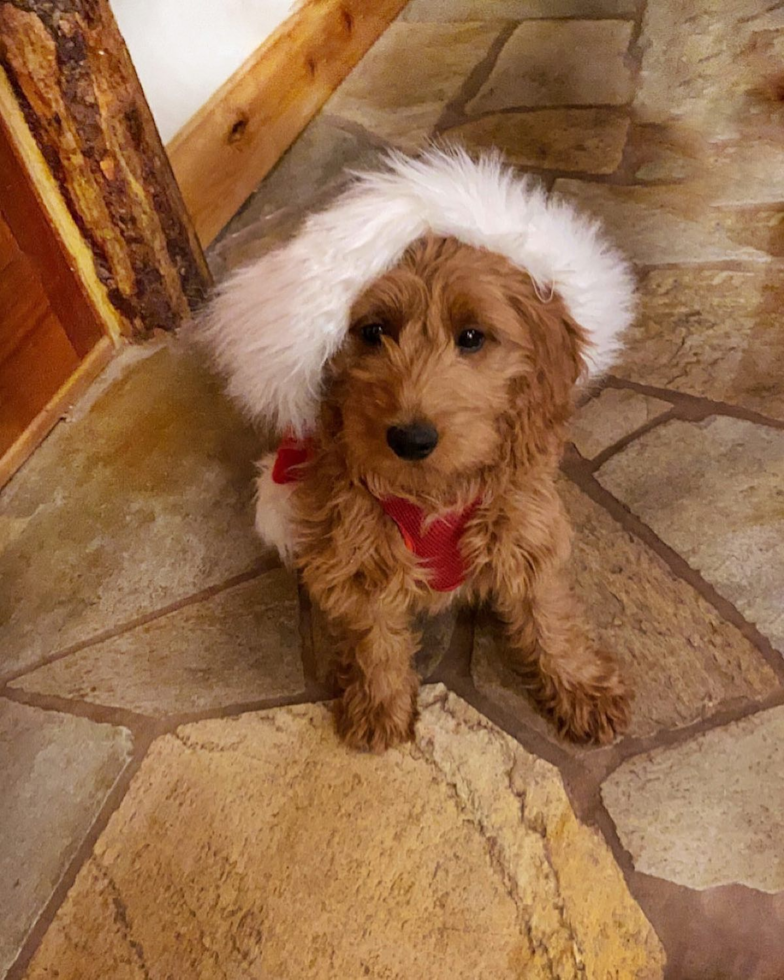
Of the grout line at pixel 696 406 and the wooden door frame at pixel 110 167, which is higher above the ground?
the wooden door frame at pixel 110 167

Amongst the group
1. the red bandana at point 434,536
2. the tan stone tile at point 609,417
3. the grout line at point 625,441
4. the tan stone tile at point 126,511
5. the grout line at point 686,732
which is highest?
the red bandana at point 434,536

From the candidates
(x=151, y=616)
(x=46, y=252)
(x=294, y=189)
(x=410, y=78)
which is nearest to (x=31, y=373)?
(x=46, y=252)

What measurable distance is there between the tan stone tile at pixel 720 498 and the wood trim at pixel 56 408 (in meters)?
1.42

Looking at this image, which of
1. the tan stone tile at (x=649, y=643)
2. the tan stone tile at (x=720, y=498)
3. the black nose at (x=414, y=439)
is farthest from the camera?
the tan stone tile at (x=720, y=498)

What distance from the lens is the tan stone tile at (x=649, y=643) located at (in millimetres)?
1442

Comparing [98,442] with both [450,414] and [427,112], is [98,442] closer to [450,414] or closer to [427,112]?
[450,414]

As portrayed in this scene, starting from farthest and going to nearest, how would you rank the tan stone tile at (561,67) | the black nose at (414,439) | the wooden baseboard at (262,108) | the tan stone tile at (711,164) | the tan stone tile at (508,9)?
the tan stone tile at (508,9), the tan stone tile at (561,67), the wooden baseboard at (262,108), the tan stone tile at (711,164), the black nose at (414,439)

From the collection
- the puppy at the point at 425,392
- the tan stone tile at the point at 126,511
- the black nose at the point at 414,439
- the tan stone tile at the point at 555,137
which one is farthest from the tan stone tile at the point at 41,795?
the tan stone tile at the point at 555,137

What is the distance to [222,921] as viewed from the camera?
1.32 m

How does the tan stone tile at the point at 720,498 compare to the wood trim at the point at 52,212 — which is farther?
the wood trim at the point at 52,212

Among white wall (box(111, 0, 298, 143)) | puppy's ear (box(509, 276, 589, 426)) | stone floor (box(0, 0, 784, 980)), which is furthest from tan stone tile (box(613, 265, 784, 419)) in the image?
white wall (box(111, 0, 298, 143))

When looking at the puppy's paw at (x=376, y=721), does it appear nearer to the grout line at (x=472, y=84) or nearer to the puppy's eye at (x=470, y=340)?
the puppy's eye at (x=470, y=340)

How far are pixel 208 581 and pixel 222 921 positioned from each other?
27.3 inches

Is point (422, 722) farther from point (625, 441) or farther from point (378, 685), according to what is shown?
point (625, 441)
